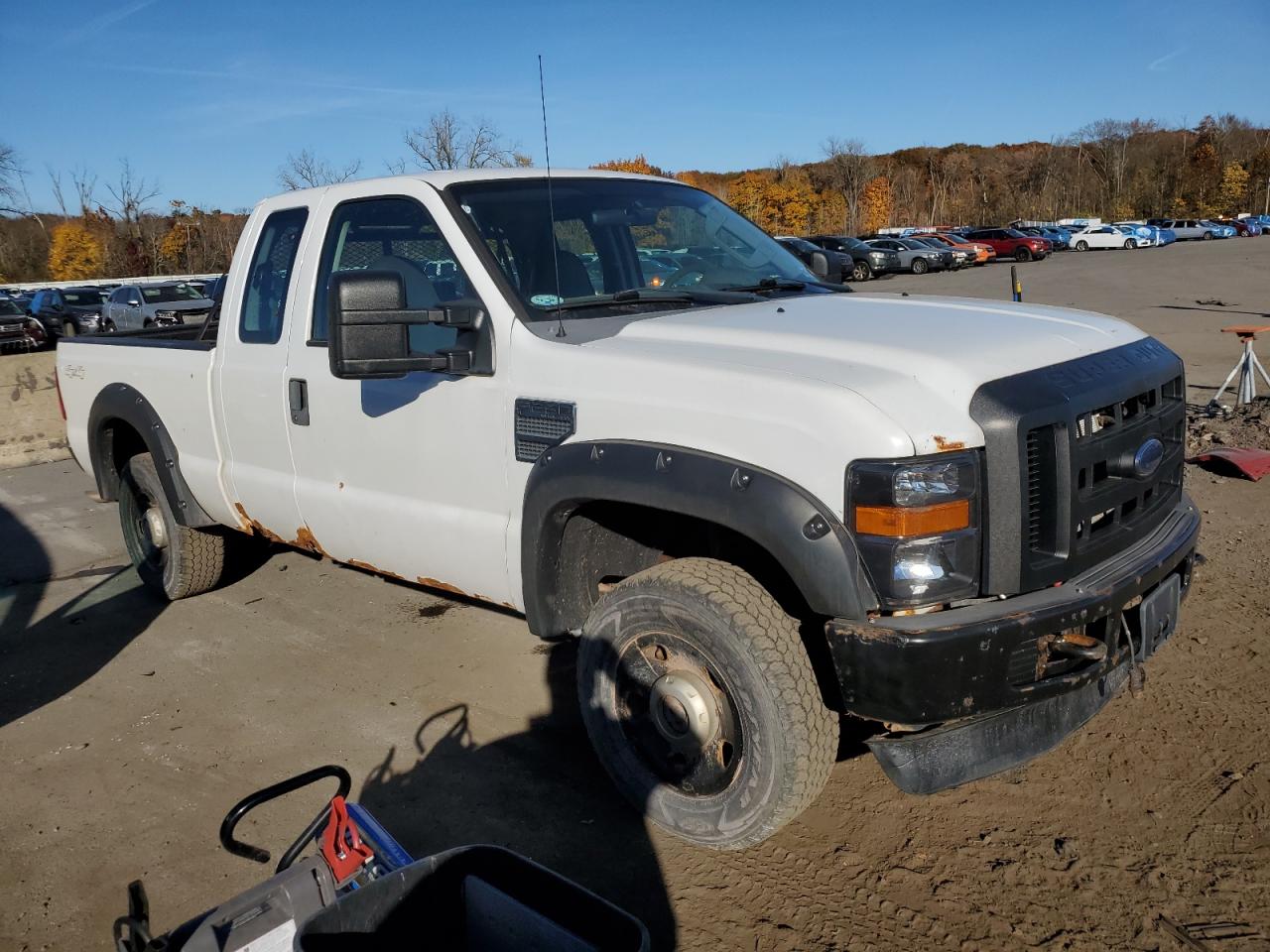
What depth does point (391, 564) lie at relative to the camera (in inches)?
159

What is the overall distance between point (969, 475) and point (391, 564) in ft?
7.65

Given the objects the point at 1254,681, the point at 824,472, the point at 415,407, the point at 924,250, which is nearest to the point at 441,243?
the point at 415,407

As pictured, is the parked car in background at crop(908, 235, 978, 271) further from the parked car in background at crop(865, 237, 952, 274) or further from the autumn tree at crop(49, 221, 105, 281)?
the autumn tree at crop(49, 221, 105, 281)

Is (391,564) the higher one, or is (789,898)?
(391,564)

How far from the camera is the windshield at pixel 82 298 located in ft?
89.5

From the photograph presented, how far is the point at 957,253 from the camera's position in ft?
132

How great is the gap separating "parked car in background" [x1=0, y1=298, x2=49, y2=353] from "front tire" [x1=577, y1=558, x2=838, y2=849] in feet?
77.6

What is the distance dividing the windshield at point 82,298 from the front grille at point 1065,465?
29.3m

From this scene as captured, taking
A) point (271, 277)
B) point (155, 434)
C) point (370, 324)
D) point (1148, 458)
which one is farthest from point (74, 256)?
point (1148, 458)

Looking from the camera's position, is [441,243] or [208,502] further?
[208,502]

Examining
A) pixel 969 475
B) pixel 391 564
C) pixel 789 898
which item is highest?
pixel 969 475

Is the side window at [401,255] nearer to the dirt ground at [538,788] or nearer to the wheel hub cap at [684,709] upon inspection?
the wheel hub cap at [684,709]

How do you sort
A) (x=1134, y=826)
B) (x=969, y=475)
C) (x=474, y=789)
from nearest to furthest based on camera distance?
(x=969, y=475)
(x=1134, y=826)
(x=474, y=789)

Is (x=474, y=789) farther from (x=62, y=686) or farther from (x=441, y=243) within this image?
(x=62, y=686)
